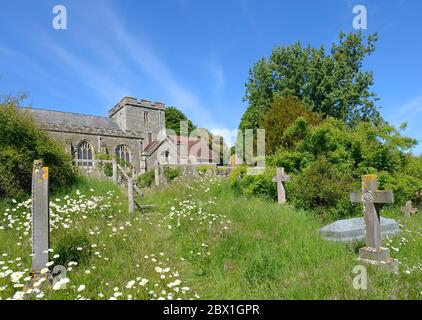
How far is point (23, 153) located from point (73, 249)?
468cm

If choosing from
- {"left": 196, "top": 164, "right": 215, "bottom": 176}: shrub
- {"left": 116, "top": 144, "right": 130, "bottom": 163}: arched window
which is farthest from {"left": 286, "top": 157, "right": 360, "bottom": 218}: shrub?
{"left": 116, "top": 144, "right": 130, "bottom": 163}: arched window

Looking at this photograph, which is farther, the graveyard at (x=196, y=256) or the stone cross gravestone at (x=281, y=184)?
the stone cross gravestone at (x=281, y=184)

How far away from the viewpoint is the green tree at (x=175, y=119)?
5028cm

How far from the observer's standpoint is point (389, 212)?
8.75 meters

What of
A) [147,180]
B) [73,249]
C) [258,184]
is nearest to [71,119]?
[147,180]

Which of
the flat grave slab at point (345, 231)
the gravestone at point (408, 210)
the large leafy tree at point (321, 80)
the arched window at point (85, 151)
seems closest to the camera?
the flat grave slab at point (345, 231)

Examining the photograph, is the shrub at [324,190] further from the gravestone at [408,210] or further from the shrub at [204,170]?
the shrub at [204,170]

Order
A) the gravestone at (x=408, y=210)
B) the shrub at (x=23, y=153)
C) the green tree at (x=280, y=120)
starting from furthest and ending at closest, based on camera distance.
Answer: the green tree at (x=280, y=120) < the gravestone at (x=408, y=210) < the shrub at (x=23, y=153)

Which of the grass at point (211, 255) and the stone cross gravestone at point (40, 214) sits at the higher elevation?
the stone cross gravestone at point (40, 214)

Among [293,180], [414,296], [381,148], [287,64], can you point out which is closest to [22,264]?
[414,296]

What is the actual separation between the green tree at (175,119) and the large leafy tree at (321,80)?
28934 mm

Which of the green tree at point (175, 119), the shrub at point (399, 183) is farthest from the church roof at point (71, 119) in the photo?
the shrub at point (399, 183)

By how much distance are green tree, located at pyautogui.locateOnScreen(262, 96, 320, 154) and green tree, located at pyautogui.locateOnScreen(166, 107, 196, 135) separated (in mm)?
36277

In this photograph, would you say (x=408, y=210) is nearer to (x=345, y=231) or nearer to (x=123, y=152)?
(x=345, y=231)
